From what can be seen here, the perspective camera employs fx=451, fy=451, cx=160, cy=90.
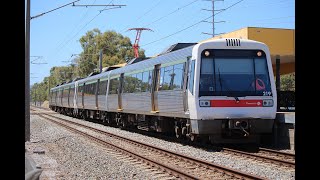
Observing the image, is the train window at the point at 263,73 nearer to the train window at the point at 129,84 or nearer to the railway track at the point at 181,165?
the railway track at the point at 181,165

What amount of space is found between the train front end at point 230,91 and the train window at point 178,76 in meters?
0.97

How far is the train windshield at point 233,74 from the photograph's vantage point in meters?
11.7

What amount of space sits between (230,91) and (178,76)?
6.61ft

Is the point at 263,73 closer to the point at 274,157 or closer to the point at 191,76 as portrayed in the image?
the point at 191,76

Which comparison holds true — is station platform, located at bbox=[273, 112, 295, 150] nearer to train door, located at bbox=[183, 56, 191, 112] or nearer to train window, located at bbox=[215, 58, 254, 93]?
train window, located at bbox=[215, 58, 254, 93]

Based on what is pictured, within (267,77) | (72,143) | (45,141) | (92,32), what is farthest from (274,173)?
(92,32)

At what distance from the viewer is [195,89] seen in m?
11.6

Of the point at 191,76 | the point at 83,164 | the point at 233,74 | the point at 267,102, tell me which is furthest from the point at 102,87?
the point at 83,164

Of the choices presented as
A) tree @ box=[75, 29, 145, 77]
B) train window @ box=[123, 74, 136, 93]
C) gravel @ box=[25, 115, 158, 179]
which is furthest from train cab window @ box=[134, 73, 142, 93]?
tree @ box=[75, 29, 145, 77]

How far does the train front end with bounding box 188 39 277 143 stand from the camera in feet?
37.9
